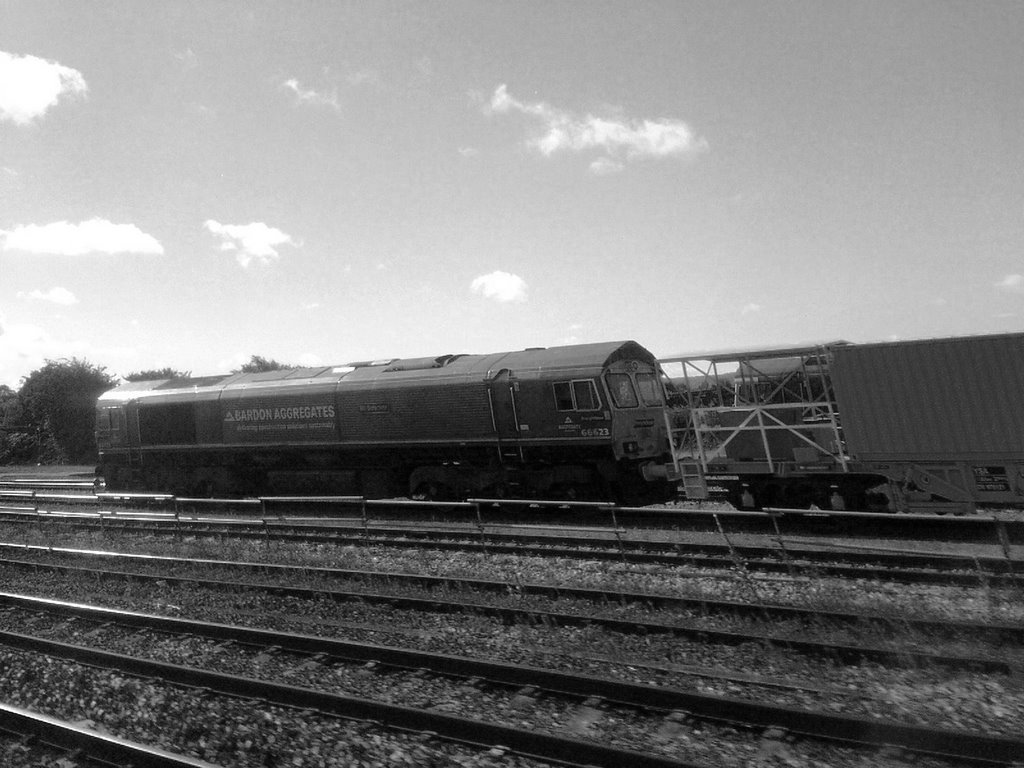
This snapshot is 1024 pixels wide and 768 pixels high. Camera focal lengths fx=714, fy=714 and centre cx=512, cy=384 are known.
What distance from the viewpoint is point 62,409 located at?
49562mm

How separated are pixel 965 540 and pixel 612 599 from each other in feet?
21.7

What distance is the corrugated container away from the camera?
11.8m

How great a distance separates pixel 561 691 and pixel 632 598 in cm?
291

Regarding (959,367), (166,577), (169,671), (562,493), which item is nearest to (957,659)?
(959,367)

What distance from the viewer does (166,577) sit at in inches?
491

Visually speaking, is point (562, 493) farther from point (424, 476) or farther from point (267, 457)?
point (267, 457)

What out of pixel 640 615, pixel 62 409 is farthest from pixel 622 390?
pixel 62 409

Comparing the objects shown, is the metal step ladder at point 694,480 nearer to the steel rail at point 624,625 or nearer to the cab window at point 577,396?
the cab window at point 577,396

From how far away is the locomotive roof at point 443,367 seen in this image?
16672mm

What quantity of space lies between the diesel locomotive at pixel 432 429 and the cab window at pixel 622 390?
4cm

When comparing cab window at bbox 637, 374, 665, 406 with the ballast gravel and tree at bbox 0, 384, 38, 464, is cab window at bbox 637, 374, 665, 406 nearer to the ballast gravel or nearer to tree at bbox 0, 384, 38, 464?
the ballast gravel

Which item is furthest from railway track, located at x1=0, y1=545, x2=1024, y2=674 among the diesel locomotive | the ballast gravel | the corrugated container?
the diesel locomotive

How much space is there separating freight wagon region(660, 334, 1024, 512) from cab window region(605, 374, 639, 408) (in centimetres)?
151

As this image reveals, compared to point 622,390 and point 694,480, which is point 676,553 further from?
point 622,390
